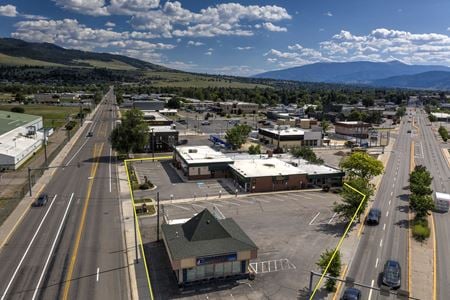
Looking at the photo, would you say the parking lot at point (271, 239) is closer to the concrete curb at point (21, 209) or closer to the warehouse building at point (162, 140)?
the concrete curb at point (21, 209)

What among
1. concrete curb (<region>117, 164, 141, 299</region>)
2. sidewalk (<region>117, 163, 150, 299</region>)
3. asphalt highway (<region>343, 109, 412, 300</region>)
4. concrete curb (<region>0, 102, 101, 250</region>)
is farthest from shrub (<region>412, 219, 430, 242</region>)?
concrete curb (<region>0, 102, 101, 250</region>)

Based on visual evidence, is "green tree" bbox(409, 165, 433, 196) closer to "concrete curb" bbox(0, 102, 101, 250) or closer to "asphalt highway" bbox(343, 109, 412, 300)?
"asphalt highway" bbox(343, 109, 412, 300)

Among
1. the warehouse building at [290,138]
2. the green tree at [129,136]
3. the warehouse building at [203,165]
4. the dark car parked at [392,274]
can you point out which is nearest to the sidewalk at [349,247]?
the dark car parked at [392,274]

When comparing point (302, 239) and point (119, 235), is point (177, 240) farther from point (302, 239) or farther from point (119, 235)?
point (302, 239)

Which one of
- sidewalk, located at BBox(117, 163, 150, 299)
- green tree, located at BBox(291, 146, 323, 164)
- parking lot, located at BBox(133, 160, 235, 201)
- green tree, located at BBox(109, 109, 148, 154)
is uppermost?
green tree, located at BBox(109, 109, 148, 154)

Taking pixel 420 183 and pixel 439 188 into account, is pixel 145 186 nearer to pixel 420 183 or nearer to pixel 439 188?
pixel 420 183
